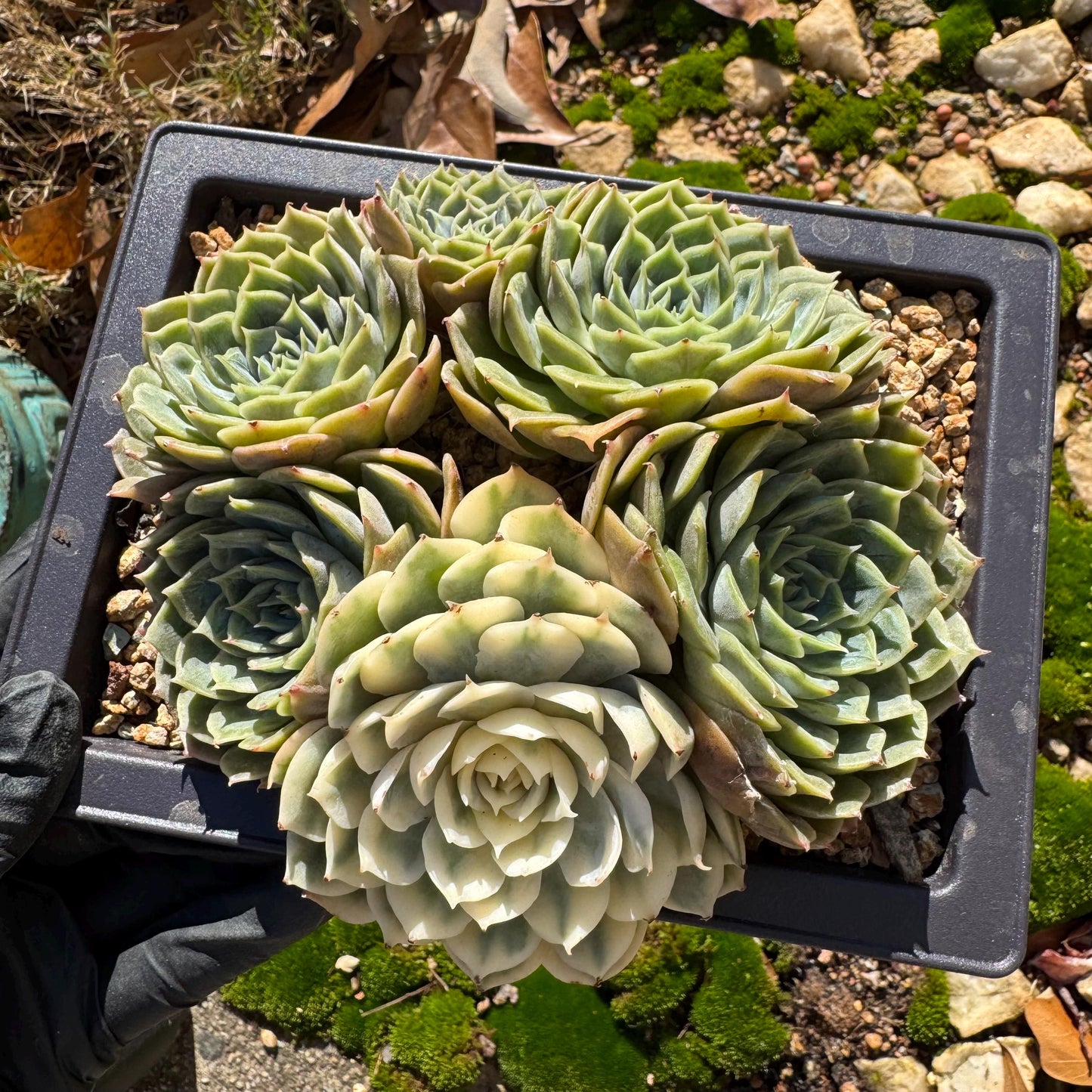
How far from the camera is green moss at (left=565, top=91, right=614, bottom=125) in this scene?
6.15 feet

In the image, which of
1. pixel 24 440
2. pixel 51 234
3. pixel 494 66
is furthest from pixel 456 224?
pixel 51 234

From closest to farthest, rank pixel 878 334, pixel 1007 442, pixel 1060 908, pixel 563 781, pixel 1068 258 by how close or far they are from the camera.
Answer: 1. pixel 563 781
2. pixel 878 334
3. pixel 1007 442
4. pixel 1060 908
5. pixel 1068 258

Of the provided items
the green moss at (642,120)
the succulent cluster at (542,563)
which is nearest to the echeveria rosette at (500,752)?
the succulent cluster at (542,563)

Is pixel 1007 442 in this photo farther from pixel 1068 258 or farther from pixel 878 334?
pixel 1068 258

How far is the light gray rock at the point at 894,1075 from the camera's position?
1.64m

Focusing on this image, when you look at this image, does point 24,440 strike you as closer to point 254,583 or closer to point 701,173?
point 254,583

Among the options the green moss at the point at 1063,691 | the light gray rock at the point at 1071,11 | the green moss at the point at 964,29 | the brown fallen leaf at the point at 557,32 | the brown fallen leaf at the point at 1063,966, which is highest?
the light gray rock at the point at 1071,11

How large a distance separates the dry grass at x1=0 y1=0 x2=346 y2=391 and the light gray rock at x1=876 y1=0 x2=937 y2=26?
0.99 m

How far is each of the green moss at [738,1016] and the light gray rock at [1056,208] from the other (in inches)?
52.2

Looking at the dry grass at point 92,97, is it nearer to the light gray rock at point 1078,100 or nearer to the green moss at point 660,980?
the light gray rock at point 1078,100

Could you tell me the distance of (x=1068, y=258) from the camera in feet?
5.70

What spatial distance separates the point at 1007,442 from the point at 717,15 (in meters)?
1.16

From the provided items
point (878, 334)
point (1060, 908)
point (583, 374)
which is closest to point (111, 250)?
point (583, 374)

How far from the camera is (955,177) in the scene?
1.80 metres
